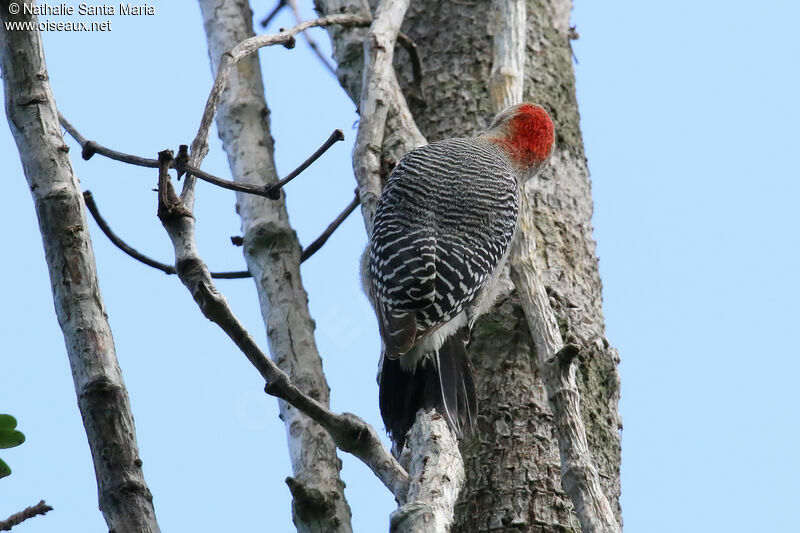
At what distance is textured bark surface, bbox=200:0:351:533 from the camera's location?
3590mm

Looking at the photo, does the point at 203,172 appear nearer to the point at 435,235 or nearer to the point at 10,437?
the point at 10,437

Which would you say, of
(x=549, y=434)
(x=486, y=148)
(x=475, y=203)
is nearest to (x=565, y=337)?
(x=549, y=434)

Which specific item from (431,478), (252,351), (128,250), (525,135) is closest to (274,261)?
(128,250)

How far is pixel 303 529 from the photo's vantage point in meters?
3.51

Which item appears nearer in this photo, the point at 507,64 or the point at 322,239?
the point at 322,239

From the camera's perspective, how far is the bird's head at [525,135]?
5.07 meters

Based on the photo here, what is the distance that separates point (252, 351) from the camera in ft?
8.31

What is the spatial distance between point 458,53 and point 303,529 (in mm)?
3113

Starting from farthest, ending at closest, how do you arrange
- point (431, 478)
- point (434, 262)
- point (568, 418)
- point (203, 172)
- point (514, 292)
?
1. point (514, 292)
2. point (434, 262)
3. point (568, 418)
4. point (431, 478)
5. point (203, 172)

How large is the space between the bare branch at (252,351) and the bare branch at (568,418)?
0.78 metres

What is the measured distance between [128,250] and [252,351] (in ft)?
6.26

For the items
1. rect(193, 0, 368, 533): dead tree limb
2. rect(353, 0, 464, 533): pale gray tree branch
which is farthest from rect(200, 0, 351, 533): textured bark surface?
rect(353, 0, 464, 533): pale gray tree branch

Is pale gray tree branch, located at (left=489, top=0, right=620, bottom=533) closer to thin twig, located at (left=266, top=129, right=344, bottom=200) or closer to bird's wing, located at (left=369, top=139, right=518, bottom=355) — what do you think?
bird's wing, located at (left=369, top=139, right=518, bottom=355)

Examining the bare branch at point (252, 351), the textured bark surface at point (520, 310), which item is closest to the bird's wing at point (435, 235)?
the textured bark surface at point (520, 310)
